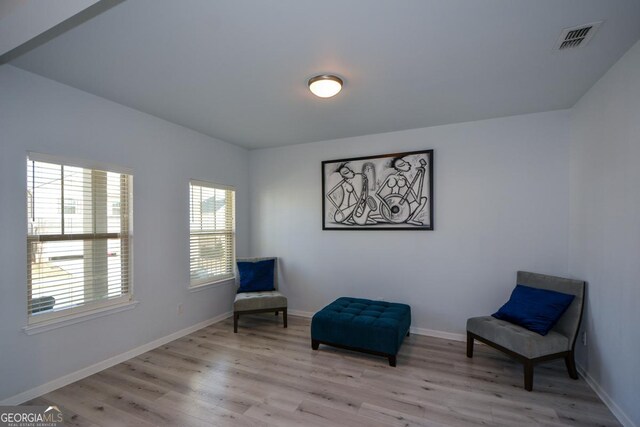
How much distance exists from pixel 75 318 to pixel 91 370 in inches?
21.1

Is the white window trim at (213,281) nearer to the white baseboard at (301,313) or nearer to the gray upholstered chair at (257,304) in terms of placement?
the gray upholstered chair at (257,304)

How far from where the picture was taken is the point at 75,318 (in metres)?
2.67

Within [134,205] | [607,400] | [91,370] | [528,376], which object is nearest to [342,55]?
[134,205]

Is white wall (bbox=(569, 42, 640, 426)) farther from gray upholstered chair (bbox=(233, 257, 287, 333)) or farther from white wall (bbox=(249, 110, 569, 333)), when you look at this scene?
gray upholstered chair (bbox=(233, 257, 287, 333))

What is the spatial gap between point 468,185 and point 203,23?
3.19 m

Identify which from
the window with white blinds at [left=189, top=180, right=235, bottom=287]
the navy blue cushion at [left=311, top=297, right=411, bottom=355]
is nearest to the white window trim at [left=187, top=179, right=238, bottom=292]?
the window with white blinds at [left=189, top=180, right=235, bottom=287]

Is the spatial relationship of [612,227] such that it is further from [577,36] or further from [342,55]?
[342,55]

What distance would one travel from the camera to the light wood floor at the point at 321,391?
217cm

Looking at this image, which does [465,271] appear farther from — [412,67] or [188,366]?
[188,366]

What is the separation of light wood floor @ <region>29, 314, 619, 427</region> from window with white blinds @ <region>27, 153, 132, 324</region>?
741 mm

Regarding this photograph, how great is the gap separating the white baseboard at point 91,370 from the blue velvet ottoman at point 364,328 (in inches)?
67.6

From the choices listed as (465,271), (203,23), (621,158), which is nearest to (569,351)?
(465,271)

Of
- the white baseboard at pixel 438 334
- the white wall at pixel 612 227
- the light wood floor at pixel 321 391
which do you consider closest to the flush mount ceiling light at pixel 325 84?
the white wall at pixel 612 227

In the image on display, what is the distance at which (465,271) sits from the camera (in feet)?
11.7
